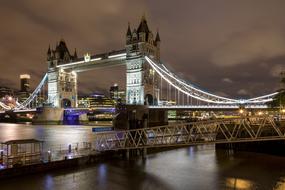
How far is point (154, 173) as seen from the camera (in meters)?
24.8

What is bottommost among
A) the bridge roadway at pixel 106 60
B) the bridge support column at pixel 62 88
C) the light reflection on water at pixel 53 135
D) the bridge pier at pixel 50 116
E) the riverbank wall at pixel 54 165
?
the light reflection on water at pixel 53 135

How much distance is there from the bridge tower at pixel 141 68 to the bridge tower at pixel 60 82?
121 feet

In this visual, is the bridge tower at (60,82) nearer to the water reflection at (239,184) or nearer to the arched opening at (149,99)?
the arched opening at (149,99)

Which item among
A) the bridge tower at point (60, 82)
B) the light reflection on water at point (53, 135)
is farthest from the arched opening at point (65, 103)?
the light reflection on water at point (53, 135)

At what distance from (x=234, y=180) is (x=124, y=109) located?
34394 mm

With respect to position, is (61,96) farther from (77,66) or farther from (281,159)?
(281,159)

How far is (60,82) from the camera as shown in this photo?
383 feet

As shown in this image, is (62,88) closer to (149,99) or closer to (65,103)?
(65,103)

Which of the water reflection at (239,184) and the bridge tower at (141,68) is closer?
the water reflection at (239,184)

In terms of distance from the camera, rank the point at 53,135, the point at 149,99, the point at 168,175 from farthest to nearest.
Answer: the point at 149,99
the point at 53,135
the point at 168,175

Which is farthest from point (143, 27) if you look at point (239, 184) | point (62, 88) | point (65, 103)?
point (239, 184)

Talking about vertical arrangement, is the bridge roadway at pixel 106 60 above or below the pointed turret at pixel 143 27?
below

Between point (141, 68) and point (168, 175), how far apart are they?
206 ft

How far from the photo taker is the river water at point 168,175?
69.5 ft
